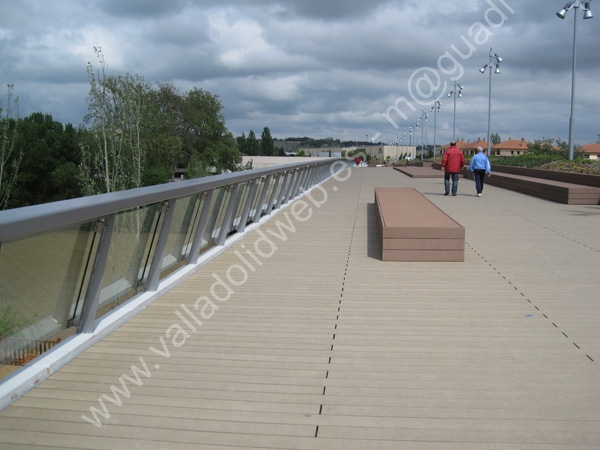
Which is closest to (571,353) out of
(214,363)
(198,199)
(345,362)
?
(345,362)

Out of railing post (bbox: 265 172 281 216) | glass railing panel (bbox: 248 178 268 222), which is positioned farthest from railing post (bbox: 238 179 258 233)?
railing post (bbox: 265 172 281 216)

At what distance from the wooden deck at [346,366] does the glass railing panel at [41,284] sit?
0.31 meters

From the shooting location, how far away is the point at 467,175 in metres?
32.2

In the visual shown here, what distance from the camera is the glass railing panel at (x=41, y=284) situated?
327 centimetres

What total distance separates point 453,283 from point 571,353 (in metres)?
2.22

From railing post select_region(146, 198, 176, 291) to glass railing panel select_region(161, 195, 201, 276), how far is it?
176 millimetres

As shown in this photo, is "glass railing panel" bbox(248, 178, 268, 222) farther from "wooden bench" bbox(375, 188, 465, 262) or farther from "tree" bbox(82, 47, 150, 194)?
"tree" bbox(82, 47, 150, 194)

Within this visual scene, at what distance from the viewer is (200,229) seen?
23.0 ft

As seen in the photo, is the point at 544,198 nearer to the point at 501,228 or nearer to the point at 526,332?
the point at 501,228

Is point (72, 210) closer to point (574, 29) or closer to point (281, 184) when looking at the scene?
point (281, 184)

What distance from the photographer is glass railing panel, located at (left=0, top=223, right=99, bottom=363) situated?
3.27m

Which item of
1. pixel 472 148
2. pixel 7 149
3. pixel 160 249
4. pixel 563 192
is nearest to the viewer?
pixel 160 249

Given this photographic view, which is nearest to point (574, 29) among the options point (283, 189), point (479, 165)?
point (479, 165)

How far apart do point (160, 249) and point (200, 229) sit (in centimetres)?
135
